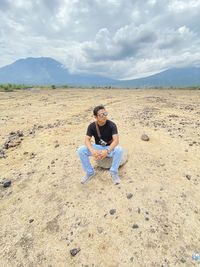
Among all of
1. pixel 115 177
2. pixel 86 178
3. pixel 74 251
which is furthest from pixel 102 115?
pixel 74 251

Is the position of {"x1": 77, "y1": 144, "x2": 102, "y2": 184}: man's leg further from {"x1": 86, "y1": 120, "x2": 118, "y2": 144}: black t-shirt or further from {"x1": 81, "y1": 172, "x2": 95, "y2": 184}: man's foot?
{"x1": 86, "y1": 120, "x2": 118, "y2": 144}: black t-shirt

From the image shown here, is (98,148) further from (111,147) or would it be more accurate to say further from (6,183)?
(6,183)

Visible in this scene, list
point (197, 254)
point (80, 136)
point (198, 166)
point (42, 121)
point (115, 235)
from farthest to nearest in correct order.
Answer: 1. point (42, 121)
2. point (80, 136)
3. point (198, 166)
4. point (115, 235)
5. point (197, 254)

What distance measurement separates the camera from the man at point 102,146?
547 cm

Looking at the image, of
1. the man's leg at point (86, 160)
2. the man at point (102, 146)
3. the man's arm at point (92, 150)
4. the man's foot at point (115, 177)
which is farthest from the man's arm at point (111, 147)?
the man's foot at point (115, 177)

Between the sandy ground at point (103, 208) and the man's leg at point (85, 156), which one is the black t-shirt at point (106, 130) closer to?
the man's leg at point (85, 156)

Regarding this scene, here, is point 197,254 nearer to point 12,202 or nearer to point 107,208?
point 107,208

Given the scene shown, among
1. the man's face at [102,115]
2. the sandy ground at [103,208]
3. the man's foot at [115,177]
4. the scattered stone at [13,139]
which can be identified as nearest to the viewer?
the sandy ground at [103,208]

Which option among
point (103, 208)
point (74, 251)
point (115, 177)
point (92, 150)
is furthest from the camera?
point (115, 177)

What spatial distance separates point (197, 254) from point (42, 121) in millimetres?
10445

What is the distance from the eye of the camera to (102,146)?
19.1ft

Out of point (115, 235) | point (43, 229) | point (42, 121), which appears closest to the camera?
point (115, 235)

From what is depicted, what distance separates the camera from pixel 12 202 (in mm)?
5461

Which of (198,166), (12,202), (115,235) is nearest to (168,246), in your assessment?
(115,235)
